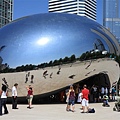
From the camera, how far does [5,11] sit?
349 ft

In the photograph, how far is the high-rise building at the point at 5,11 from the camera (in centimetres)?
10238

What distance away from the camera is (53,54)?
50.9 feet

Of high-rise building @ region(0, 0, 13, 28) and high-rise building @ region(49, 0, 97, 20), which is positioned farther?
high-rise building @ region(49, 0, 97, 20)

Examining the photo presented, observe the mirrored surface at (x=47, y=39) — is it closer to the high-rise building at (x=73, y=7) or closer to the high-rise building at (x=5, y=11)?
the high-rise building at (x=5, y=11)

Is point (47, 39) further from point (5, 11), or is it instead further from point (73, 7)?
point (73, 7)

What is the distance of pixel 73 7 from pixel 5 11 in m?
77.3

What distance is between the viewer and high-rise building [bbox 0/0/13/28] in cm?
10238

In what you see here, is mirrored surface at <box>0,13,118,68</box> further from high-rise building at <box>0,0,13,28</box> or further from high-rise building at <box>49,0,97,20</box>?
high-rise building at <box>49,0,97,20</box>

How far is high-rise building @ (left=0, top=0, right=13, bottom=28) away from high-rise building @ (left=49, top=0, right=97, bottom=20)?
66997 millimetres

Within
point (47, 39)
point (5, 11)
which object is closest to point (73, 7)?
point (5, 11)

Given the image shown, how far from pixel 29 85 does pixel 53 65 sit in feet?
5.46

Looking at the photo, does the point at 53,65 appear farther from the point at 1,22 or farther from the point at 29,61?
the point at 1,22

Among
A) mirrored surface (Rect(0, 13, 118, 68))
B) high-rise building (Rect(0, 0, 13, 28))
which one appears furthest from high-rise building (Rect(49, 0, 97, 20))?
mirrored surface (Rect(0, 13, 118, 68))

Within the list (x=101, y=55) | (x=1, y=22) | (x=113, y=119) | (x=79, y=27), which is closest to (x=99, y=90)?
(x=101, y=55)
